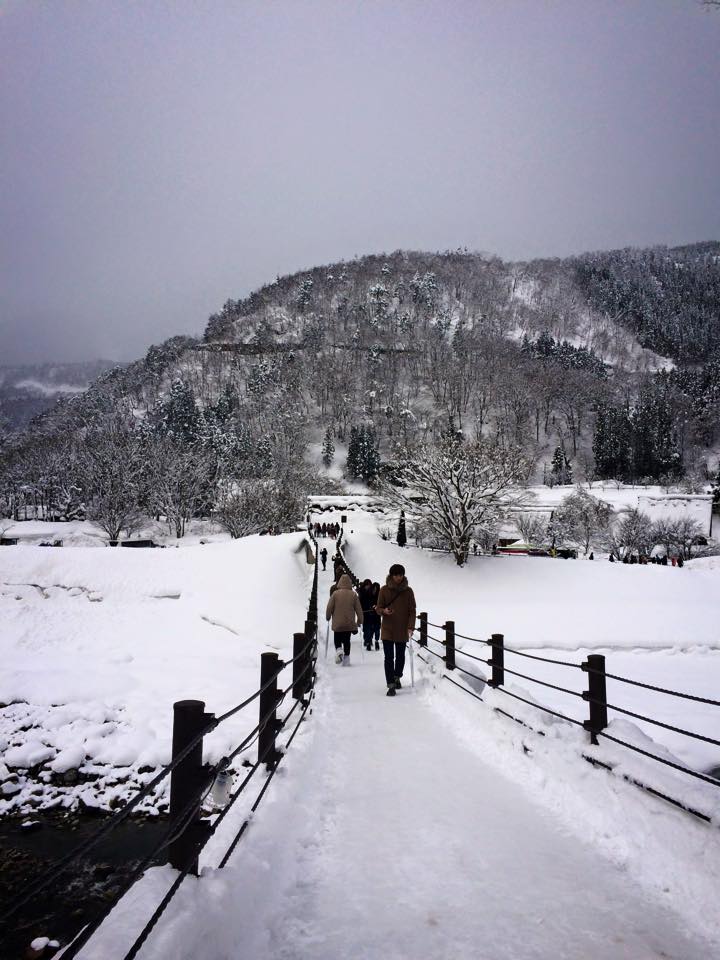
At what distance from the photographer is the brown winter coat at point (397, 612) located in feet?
28.9

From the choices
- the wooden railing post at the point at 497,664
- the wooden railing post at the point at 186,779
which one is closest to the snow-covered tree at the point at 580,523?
the wooden railing post at the point at 497,664

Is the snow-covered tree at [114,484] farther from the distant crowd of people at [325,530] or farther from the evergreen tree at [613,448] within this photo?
the evergreen tree at [613,448]

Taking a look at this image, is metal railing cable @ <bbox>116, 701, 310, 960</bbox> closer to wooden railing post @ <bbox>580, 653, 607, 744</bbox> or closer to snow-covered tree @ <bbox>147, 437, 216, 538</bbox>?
wooden railing post @ <bbox>580, 653, 607, 744</bbox>

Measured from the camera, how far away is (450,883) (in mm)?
3393

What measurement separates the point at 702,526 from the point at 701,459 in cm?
5413

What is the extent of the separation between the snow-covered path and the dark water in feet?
11.4

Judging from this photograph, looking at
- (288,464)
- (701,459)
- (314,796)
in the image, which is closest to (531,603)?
(314,796)

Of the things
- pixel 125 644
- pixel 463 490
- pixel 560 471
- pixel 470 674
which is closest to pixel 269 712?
pixel 470 674

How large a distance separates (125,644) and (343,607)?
11523mm

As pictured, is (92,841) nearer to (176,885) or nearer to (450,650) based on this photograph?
(176,885)

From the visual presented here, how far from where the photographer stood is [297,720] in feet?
23.3

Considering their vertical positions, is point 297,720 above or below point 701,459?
below

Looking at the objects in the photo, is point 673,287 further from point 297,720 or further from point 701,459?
point 297,720

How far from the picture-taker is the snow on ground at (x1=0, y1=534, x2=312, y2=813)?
1096 centimetres
